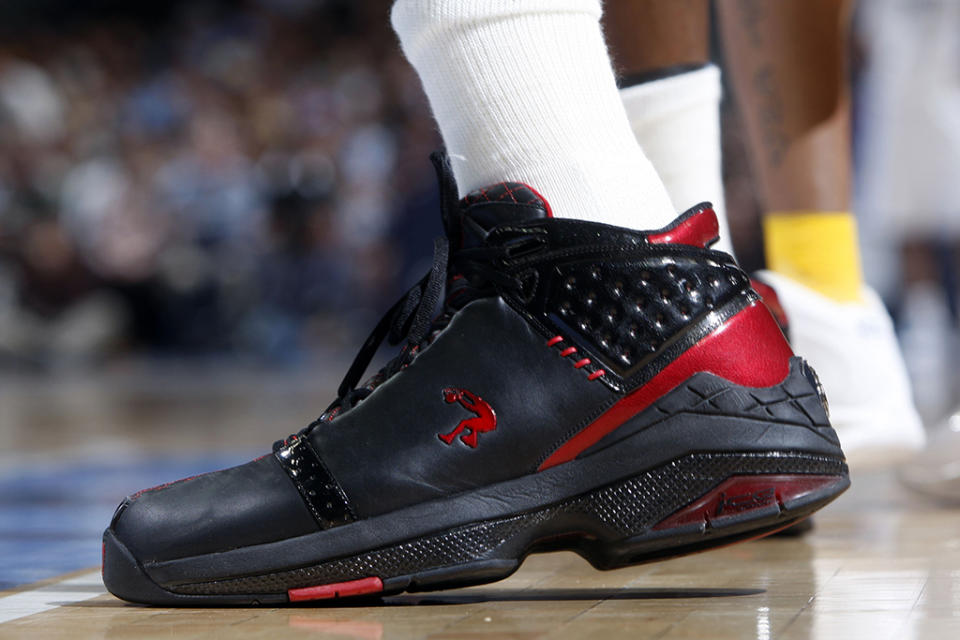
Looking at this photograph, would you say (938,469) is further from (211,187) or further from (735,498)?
(211,187)

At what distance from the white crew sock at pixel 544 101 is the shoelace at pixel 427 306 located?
5 cm

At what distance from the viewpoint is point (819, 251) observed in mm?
967

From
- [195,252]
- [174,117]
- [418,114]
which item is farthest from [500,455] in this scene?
[174,117]

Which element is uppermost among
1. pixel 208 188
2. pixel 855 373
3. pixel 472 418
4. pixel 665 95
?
pixel 665 95

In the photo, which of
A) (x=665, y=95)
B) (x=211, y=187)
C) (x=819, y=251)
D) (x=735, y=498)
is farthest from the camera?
(x=211, y=187)

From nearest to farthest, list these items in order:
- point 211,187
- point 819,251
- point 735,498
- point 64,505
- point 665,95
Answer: point 735,498, point 665,95, point 819,251, point 64,505, point 211,187

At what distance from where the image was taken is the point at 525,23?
0.64m

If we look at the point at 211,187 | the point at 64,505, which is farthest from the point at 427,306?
the point at 211,187

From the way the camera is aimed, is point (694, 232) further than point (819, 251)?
No

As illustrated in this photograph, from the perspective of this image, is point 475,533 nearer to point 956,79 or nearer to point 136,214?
point 956,79

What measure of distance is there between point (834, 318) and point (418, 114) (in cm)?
435

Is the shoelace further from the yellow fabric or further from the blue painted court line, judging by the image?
the yellow fabric
